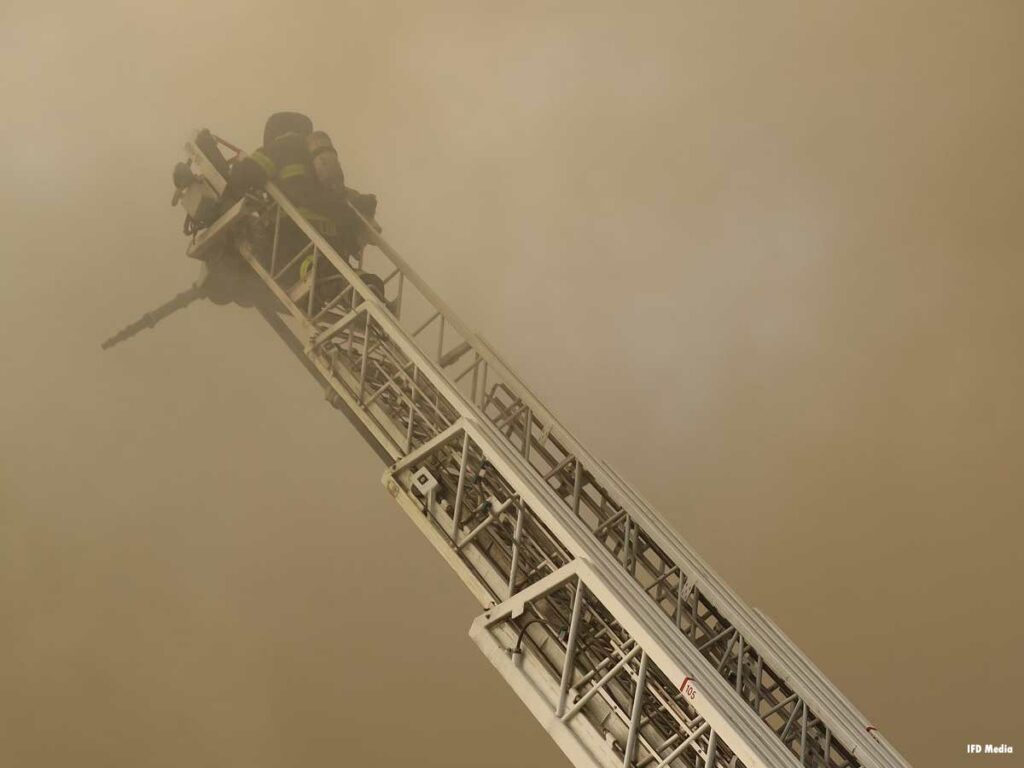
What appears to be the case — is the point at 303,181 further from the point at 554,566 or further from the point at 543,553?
the point at 554,566

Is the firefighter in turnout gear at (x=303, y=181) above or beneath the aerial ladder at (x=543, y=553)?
above

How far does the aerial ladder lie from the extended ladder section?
0.05ft

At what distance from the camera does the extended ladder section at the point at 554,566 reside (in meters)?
5.83

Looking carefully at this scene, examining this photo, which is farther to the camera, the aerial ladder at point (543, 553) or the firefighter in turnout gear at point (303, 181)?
the firefighter in turnout gear at point (303, 181)

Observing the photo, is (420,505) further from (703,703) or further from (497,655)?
(703,703)

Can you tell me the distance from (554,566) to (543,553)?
144 millimetres

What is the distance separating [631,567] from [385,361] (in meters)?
2.52

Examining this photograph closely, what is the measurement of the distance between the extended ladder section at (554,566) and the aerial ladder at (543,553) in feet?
0.05

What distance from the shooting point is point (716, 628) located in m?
7.75

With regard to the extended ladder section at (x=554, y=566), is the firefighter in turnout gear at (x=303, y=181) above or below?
above

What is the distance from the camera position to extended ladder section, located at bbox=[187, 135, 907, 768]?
5832 mm

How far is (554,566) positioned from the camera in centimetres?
683

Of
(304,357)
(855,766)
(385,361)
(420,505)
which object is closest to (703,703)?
(855,766)

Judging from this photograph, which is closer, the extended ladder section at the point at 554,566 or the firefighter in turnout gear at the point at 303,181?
the extended ladder section at the point at 554,566
